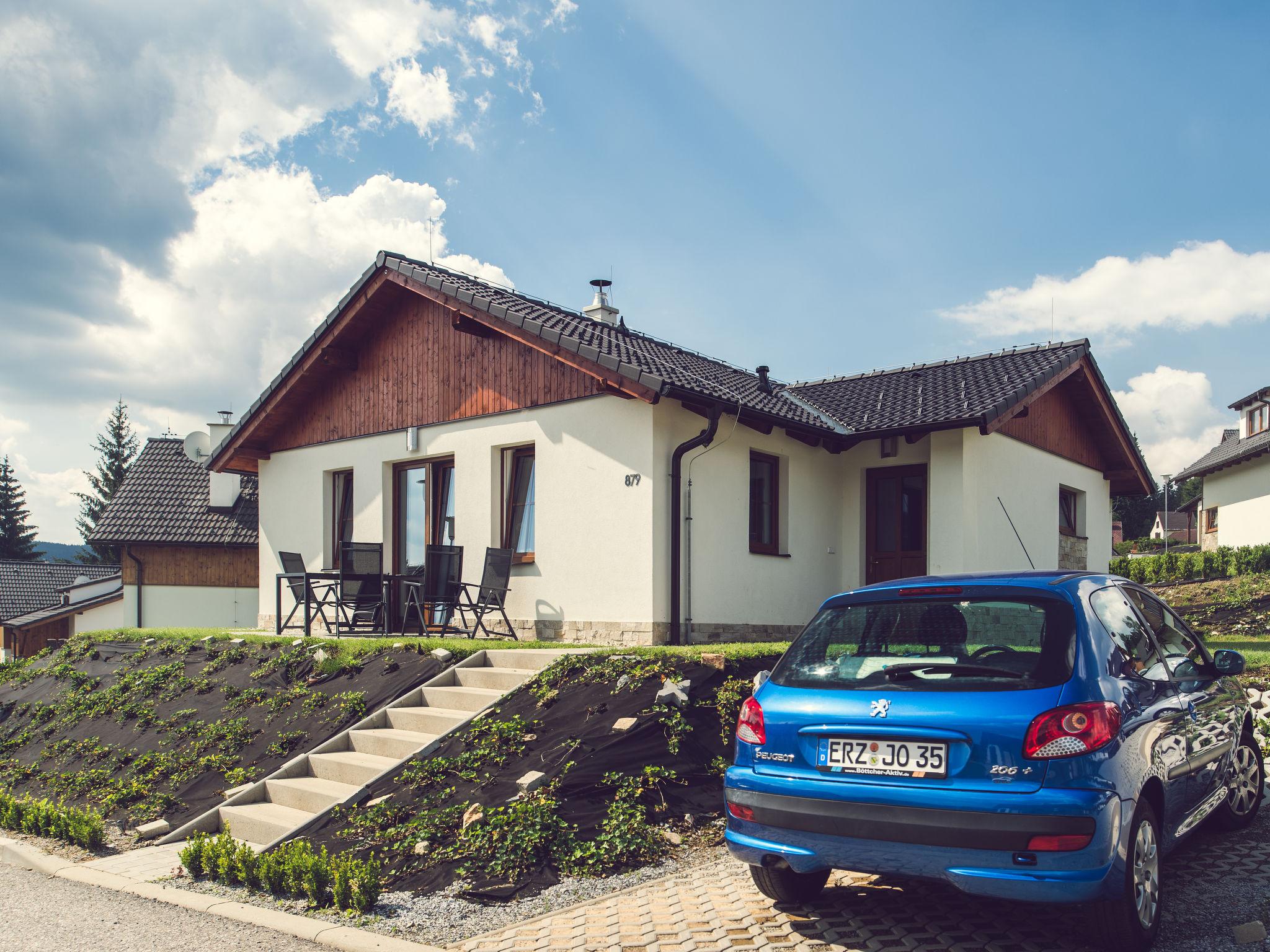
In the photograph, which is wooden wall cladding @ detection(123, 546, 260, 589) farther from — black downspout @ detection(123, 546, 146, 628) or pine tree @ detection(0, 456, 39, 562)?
pine tree @ detection(0, 456, 39, 562)

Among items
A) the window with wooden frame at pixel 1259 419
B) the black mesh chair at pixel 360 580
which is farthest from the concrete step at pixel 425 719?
the window with wooden frame at pixel 1259 419

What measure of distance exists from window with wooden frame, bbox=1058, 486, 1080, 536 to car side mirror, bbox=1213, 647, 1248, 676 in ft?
38.7

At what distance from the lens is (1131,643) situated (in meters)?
4.45

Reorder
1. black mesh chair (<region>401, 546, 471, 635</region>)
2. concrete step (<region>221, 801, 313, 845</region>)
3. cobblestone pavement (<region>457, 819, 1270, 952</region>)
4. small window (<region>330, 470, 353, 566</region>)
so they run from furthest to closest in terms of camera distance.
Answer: small window (<region>330, 470, 353, 566</region>) → black mesh chair (<region>401, 546, 471, 635</region>) → concrete step (<region>221, 801, 313, 845</region>) → cobblestone pavement (<region>457, 819, 1270, 952</region>)

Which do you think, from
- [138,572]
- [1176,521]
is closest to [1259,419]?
[138,572]

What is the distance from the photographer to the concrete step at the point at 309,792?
304 inches

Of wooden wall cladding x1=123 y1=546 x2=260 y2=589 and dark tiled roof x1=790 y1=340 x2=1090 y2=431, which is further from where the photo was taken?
wooden wall cladding x1=123 y1=546 x2=260 y2=589

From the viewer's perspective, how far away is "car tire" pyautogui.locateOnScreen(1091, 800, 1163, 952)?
3.78 meters

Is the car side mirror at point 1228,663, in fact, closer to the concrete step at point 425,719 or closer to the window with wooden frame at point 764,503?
the concrete step at point 425,719

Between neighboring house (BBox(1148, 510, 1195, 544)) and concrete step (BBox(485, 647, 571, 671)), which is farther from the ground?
neighboring house (BBox(1148, 510, 1195, 544))

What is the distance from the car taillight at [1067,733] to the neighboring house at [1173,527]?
3354 inches

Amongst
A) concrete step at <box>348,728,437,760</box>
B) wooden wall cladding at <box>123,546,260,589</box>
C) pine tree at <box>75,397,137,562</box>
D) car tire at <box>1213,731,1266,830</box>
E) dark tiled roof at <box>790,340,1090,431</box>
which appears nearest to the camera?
car tire at <box>1213,731,1266,830</box>

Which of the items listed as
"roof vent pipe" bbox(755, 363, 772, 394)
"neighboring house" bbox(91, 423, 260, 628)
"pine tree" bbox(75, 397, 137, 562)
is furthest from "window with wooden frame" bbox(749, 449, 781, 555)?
"pine tree" bbox(75, 397, 137, 562)

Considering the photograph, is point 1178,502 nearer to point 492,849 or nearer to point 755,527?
point 755,527
